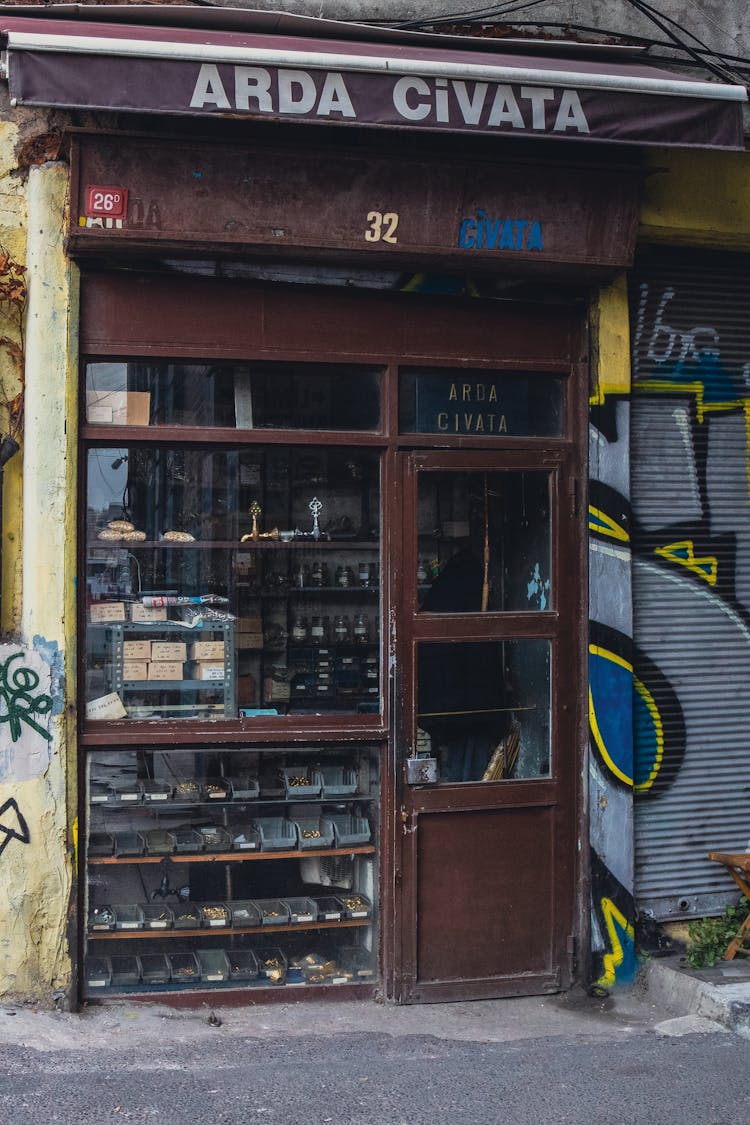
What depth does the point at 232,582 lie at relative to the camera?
5828 millimetres

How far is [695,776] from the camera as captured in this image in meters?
6.30

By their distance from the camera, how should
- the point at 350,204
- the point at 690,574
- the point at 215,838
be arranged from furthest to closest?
the point at 690,574, the point at 215,838, the point at 350,204

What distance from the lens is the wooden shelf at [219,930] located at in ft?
18.3

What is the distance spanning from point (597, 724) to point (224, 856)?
195 centimetres

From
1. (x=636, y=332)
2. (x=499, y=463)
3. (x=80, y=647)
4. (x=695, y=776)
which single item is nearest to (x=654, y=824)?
(x=695, y=776)

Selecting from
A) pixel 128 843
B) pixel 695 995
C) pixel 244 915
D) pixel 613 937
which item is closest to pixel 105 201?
pixel 128 843

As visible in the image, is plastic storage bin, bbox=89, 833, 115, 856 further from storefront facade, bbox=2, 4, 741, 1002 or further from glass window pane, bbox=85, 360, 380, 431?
glass window pane, bbox=85, 360, 380, 431

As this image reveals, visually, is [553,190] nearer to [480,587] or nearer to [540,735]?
[480,587]

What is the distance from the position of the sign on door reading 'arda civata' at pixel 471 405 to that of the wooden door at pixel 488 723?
147 mm

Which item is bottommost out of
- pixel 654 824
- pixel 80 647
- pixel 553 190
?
pixel 654 824

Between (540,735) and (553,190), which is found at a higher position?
(553,190)

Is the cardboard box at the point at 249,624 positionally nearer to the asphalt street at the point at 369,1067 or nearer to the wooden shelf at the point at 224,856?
the wooden shelf at the point at 224,856

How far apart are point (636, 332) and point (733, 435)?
78 cm

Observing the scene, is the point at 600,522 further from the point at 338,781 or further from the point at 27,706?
the point at 27,706
